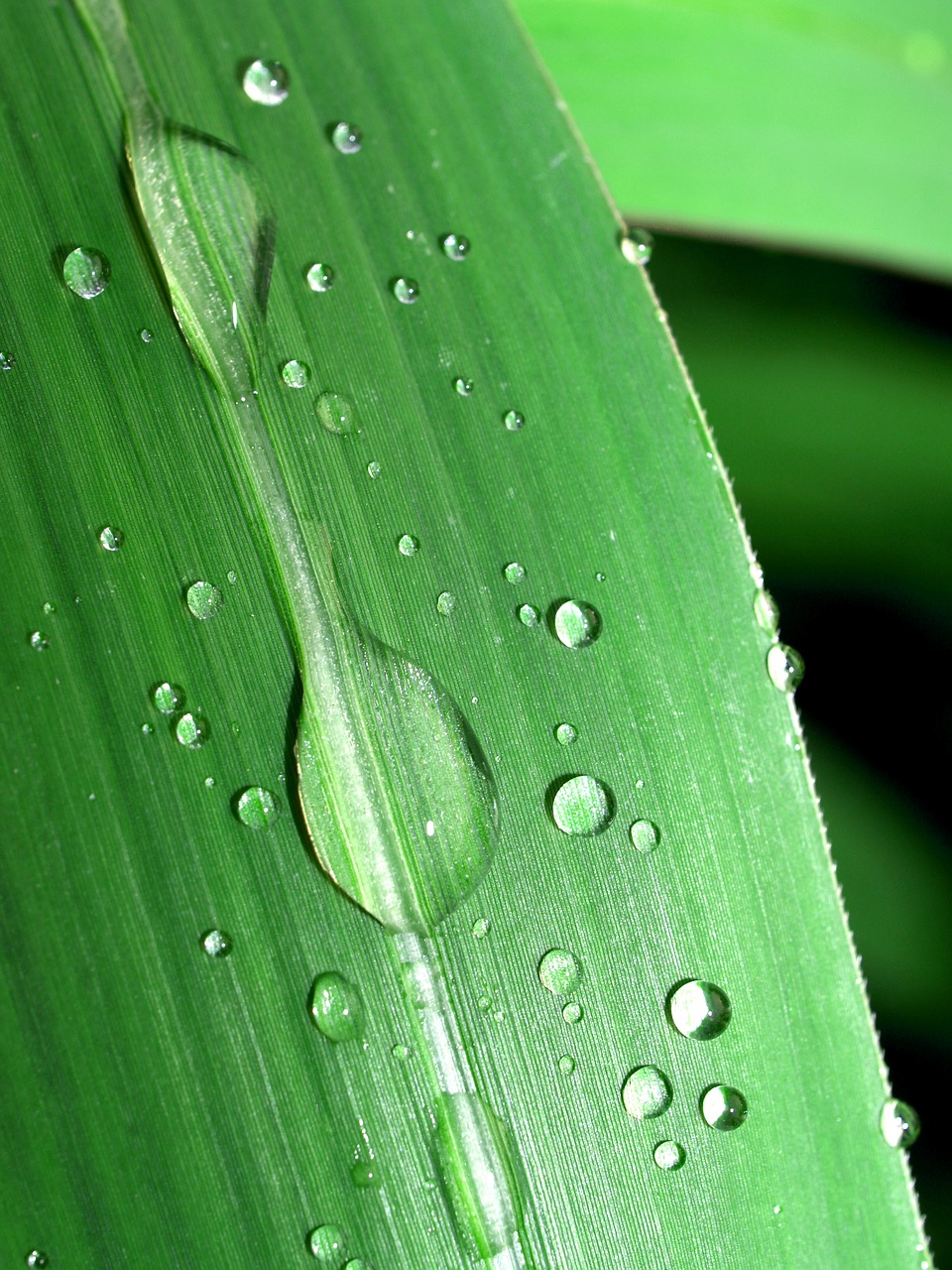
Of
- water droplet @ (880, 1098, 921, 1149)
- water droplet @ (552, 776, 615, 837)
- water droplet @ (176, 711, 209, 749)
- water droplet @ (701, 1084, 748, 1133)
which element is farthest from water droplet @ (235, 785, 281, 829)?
water droplet @ (880, 1098, 921, 1149)

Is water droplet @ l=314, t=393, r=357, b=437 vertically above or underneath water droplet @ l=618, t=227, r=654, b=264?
underneath

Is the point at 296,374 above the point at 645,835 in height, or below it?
above

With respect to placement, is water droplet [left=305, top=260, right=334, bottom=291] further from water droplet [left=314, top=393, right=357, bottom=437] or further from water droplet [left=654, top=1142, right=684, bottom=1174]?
water droplet [left=654, top=1142, right=684, bottom=1174]

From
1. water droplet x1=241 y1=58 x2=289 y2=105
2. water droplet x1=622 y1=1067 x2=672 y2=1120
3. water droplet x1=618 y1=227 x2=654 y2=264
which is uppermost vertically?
water droplet x1=241 y1=58 x2=289 y2=105

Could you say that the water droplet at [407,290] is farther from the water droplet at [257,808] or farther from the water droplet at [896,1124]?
the water droplet at [896,1124]

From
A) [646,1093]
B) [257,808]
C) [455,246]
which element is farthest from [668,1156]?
[455,246]

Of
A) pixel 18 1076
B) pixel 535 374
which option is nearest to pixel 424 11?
pixel 535 374

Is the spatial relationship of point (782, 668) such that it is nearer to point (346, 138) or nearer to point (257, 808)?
point (257, 808)
